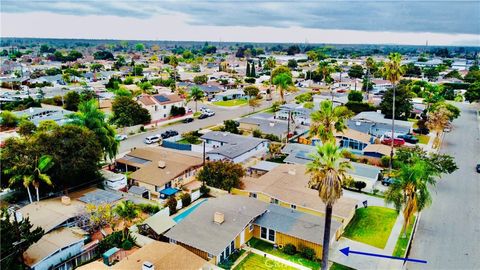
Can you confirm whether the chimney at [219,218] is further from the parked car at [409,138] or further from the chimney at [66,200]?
the parked car at [409,138]

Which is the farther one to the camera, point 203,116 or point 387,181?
point 203,116

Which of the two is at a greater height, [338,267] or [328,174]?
[328,174]

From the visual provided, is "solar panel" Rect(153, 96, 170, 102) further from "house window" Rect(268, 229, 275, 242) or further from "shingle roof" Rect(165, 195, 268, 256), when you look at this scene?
"house window" Rect(268, 229, 275, 242)

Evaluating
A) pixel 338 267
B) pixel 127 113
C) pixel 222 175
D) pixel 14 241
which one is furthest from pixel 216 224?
pixel 127 113

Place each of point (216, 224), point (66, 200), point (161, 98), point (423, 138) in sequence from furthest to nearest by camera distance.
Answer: point (161, 98) → point (423, 138) → point (66, 200) → point (216, 224)

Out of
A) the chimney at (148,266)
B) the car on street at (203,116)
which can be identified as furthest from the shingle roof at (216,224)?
the car on street at (203,116)

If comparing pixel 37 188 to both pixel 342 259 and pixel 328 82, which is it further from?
pixel 328 82

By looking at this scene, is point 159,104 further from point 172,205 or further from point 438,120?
point 438,120
